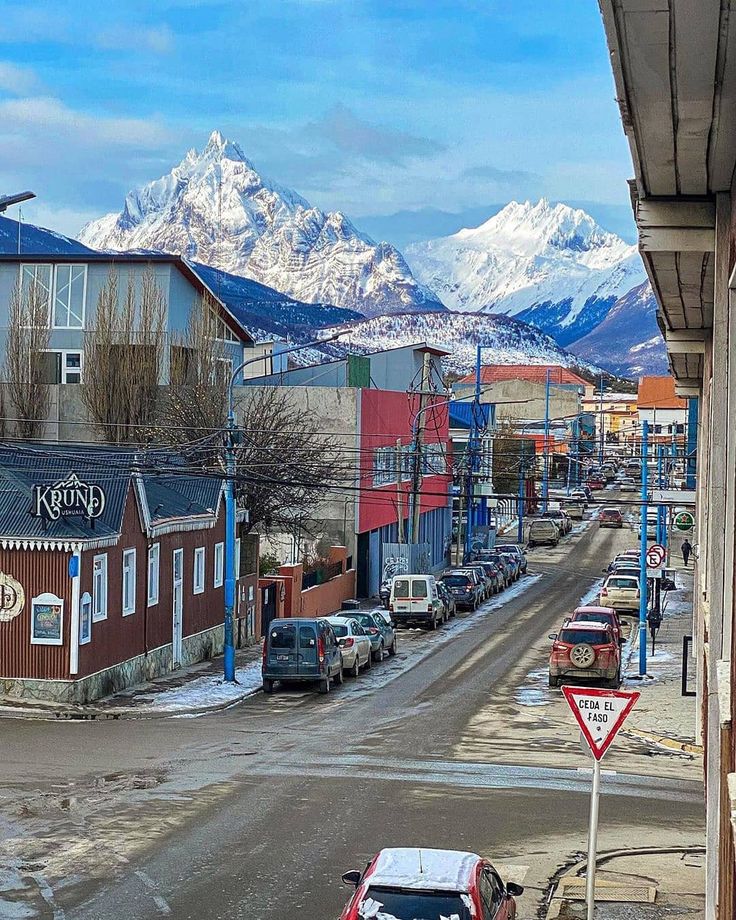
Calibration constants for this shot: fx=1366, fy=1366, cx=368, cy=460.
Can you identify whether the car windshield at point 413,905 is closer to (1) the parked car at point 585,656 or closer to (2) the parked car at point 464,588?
A: (1) the parked car at point 585,656

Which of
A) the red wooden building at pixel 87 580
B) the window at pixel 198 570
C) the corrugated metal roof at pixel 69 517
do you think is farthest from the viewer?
the window at pixel 198 570

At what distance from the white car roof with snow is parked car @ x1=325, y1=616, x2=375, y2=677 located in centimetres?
2275

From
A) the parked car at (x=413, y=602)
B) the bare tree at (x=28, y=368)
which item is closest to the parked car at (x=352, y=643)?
the parked car at (x=413, y=602)

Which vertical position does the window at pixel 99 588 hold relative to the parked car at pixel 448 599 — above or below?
above

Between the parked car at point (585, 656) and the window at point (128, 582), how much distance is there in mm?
10215

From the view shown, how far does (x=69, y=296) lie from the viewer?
59.8 m

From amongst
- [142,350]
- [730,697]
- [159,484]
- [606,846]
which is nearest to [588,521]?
[142,350]

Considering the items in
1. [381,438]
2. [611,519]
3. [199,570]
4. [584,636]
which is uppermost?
[381,438]

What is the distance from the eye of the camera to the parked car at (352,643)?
35.1 metres

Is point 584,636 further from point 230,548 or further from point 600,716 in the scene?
point 600,716

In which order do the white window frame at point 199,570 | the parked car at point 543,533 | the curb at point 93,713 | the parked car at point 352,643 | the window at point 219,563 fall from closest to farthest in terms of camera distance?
1. the curb at point 93,713
2. the parked car at point 352,643
3. the white window frame at point 199,570
4. the window at point 219,563
5. the parked car at point 543,533

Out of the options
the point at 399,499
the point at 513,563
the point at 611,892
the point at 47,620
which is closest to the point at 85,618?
the point at 47,620

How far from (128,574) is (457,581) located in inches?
930

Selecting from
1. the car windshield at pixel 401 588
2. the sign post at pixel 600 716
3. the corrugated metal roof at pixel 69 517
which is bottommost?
the car windshield at pixel 401 588
